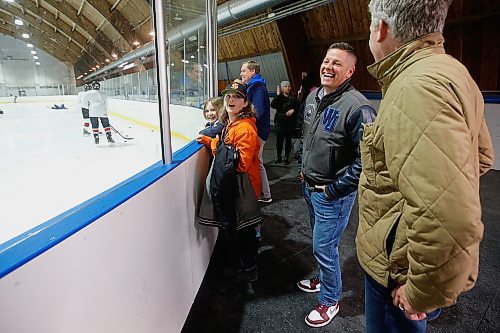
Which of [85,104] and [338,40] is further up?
[338,40]

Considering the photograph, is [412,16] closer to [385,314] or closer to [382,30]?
[382,30]

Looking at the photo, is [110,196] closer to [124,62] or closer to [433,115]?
[433,115]

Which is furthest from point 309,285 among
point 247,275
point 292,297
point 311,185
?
point 311,185

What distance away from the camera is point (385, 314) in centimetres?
82

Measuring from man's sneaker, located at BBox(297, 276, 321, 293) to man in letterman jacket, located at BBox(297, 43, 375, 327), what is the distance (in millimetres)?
230

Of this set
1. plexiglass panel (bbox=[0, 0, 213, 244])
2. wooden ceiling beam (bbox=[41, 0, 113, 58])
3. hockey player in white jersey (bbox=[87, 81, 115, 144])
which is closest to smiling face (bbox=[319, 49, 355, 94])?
plexiglass panel (bbox=[0, 0, 213, 244])

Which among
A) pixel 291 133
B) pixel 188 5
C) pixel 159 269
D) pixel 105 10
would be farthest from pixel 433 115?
pixel 291 133

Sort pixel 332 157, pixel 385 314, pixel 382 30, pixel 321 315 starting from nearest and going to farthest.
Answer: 1. pixel 382 30
2. pixel 385 314
3. pixel 332 157
4. pixel 321 315

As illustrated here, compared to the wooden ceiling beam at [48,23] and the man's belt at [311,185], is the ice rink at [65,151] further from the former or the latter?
the man's belt at [311,185]

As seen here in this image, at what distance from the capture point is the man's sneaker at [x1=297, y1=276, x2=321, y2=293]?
5.87 ft

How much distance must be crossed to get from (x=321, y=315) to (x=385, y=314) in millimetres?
792

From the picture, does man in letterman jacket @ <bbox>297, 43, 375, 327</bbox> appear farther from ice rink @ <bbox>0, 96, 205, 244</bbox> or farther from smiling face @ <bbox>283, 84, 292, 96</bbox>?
smiling face @ <bbox>283, 84, 292, 96</bbox>

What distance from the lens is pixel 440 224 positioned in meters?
0.54

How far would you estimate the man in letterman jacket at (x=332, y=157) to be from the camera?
1.28 m
